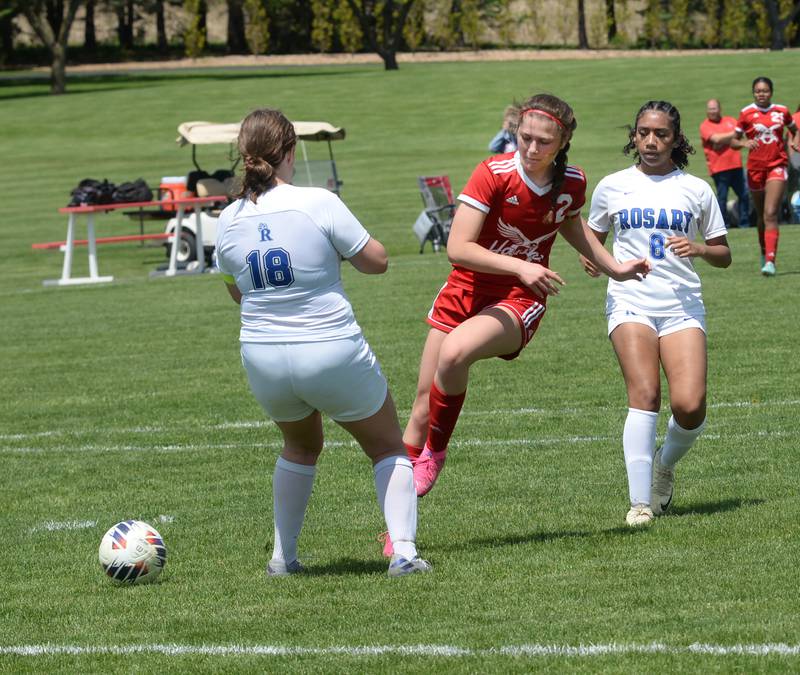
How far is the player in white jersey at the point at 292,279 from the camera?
17.8 feet

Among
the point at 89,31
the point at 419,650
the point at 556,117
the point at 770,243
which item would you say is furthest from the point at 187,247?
the point at 89,31

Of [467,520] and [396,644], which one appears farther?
[467,520]

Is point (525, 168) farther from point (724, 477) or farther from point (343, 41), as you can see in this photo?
point (343, 41)

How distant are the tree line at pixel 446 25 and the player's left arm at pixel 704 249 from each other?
195ft

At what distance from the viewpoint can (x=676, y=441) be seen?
273 inches

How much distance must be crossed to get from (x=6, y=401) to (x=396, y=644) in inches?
306

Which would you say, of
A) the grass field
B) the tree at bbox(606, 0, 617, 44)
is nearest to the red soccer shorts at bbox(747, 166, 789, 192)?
the grass field

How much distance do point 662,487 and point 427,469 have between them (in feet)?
3.91

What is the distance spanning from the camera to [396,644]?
4840 mm

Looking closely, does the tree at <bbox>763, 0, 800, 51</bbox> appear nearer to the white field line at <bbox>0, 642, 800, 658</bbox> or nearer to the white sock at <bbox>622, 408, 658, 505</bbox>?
the white sock at <bbox>622, 408, 658, 505</bbox>

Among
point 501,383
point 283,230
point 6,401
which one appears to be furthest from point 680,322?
point 6,401

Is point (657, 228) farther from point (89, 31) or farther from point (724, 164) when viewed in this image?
point (89, 31)

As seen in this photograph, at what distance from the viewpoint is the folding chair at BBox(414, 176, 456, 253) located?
23.2 metres

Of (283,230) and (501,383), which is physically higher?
(283,230)
